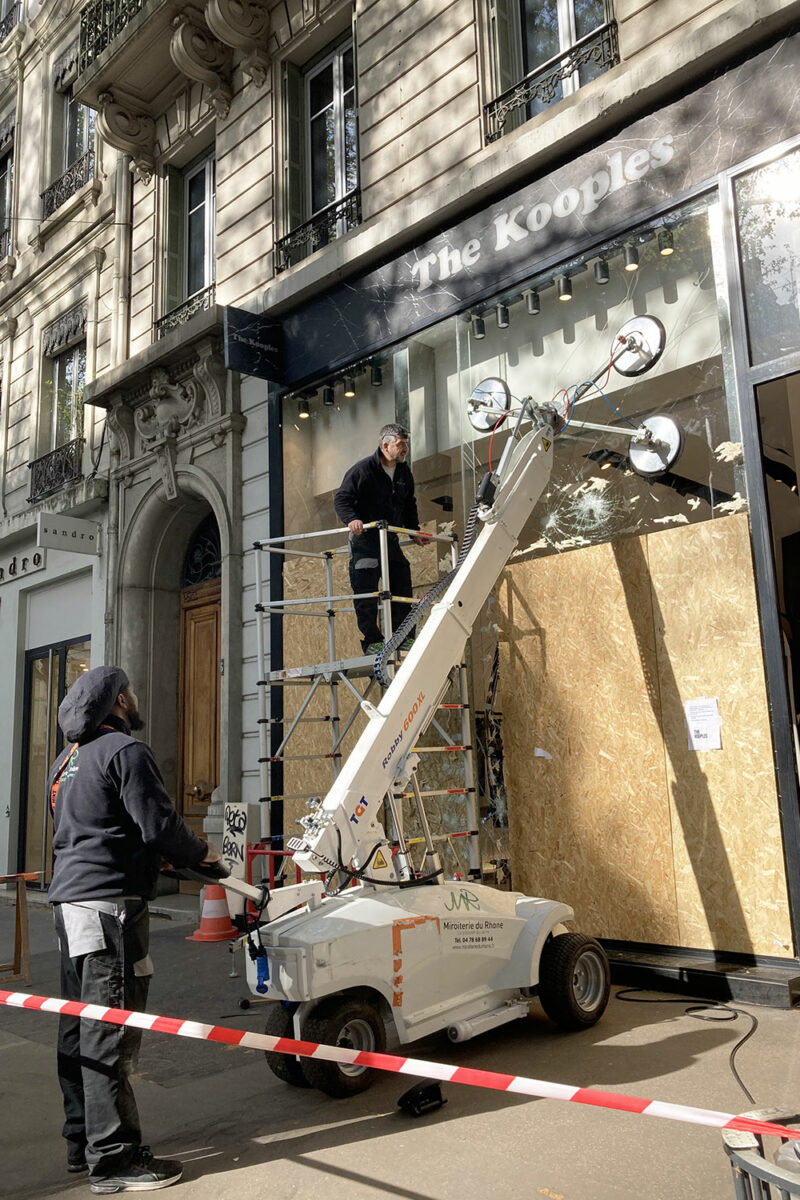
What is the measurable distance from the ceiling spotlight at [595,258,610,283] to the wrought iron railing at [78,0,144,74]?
8.31 meters

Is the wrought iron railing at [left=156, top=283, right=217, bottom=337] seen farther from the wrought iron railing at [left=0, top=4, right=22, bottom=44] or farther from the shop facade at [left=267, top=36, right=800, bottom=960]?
the wrought iron railing at [left=0, top=4, right=22, bottom=44]

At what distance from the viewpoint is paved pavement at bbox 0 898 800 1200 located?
135 inches

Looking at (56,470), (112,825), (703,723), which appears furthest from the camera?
(56,470)

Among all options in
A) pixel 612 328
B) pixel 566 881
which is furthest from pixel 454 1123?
pixel 612 328

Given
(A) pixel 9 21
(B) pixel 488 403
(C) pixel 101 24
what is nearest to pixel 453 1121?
(B) pixel 488 403

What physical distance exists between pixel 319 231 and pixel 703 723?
6869mm

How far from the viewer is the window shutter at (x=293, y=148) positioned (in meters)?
10.7

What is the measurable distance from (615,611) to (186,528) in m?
7.21

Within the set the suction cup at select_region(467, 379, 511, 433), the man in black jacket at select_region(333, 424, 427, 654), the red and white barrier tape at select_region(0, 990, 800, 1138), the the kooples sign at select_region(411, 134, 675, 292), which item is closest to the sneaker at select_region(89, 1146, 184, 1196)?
the red and white barrier tape at select_region(0, 990, 800, 1138)

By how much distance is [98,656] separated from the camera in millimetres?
12898

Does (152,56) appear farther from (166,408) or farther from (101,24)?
(166,408)

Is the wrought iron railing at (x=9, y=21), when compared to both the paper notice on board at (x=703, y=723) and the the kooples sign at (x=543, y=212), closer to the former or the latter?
the the kooples sign at (x=543, y=212)

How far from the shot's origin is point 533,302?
7.86 metres

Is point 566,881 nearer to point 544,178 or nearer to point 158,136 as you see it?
point 544,178
